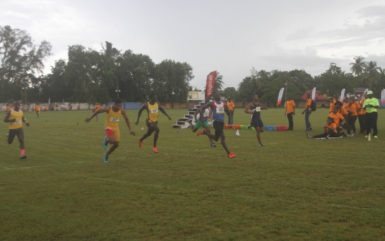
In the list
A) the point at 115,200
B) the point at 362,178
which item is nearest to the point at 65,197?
the point at 115,200

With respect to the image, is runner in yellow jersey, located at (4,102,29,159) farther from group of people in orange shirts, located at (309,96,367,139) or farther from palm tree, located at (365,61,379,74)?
palm tree, located at (365,61,379,74)

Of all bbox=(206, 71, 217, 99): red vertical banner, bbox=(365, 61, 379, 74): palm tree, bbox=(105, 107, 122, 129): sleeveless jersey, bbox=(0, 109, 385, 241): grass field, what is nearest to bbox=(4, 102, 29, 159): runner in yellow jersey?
bbox=(0, 109, 385, 241): grass field

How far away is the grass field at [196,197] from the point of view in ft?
16.0

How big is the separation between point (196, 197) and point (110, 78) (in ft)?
283

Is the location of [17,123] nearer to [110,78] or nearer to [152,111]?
[152,111]

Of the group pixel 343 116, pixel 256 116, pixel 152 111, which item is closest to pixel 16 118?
pixel 152 111

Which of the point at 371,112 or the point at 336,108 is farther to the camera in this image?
the point at 371,112

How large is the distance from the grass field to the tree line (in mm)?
77188

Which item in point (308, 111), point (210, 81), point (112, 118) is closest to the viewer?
point (112, 118)

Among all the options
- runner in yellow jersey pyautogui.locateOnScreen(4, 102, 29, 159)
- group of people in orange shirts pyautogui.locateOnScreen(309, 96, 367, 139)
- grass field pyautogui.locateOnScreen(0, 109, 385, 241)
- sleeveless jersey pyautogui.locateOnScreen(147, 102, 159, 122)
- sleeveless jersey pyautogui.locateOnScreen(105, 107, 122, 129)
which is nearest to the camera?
grass field pyautogui.locateOnScreen(0, 109, 385, 241)

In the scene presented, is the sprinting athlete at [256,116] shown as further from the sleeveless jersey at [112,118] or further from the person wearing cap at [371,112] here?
the person wearing cap at [371,112]

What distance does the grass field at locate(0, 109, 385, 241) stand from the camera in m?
4.87

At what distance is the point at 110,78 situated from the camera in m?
89.2

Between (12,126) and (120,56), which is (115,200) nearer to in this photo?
(12,126)
